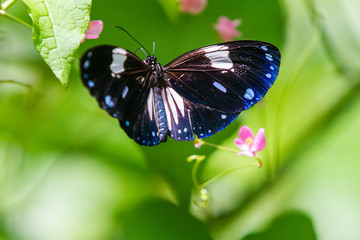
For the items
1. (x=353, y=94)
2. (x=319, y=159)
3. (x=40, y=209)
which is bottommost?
(x=40, y=209)

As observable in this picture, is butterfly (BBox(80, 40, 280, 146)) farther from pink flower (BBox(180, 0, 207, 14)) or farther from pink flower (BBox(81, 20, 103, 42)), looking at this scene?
pink flower (BBox(180, 0, 207, 14))

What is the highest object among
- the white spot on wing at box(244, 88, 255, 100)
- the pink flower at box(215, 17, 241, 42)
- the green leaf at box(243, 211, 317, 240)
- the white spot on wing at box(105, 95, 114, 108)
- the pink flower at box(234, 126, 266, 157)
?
the pink flower at box(215, 17, 241, 42)

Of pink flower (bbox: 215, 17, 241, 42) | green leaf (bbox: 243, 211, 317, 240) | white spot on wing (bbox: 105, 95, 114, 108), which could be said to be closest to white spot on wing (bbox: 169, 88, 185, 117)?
white spot on wing (bbox: 105, 95, 114, 108)

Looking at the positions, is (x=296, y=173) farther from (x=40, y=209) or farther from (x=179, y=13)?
(x=40, y=209)

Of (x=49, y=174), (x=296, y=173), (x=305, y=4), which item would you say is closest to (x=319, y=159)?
(x=296, y=173)

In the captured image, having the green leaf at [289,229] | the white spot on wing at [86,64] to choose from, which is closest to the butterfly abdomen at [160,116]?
the white spot on wing at [86,64]

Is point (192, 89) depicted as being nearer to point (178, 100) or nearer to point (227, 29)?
point (178, 100)
